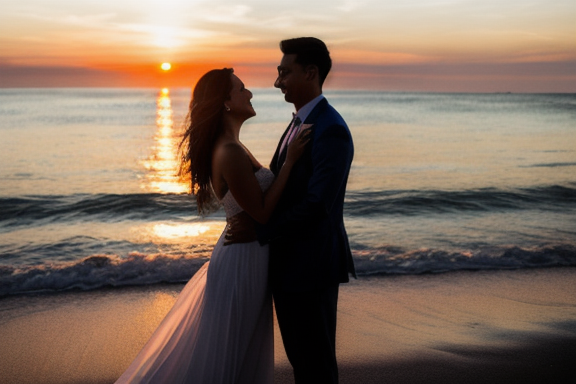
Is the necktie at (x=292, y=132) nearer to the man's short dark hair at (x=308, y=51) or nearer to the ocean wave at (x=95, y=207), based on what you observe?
the man's short dark hair at (x=308, y=51)

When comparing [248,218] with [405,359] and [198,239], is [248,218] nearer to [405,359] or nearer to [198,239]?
[405,359]

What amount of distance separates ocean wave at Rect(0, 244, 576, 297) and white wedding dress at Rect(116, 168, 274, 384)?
173 inches

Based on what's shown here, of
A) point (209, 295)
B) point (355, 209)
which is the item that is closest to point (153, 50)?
point (355, 209)

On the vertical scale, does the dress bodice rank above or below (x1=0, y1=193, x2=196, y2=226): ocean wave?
above

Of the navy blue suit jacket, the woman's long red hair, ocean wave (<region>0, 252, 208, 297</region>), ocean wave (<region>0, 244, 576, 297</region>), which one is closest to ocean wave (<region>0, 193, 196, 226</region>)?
ocean wave (<region>0, 244, 576, 297</region>)

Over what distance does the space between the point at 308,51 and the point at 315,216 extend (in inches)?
34.7

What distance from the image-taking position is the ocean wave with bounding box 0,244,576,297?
795 centimetres

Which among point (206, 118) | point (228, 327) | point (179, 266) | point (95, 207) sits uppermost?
point (206, 118)

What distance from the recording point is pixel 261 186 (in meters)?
3.39

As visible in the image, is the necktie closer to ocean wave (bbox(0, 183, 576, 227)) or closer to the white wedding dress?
the white wedding dress

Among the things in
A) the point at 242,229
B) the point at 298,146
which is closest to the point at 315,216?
the point at 298,146

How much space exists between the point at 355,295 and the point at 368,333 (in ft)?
3.97

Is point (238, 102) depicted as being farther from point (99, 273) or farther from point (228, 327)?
point (99, 273)

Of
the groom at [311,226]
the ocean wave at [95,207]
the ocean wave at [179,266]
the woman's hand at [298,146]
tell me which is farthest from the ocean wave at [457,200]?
the woman's hand at [298,146]
